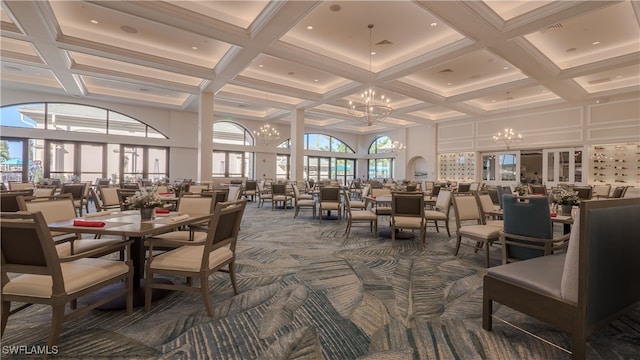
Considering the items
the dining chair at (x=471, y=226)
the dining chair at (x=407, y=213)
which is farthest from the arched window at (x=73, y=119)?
the dining chair at (x=471, y=226)

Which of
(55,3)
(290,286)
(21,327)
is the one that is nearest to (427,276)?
(290,286)

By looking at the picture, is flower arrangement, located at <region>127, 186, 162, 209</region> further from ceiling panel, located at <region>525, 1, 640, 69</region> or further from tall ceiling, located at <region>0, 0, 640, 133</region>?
ceiling panel, located at <region>525, 1, 640, 69</region>

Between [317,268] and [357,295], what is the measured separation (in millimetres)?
872

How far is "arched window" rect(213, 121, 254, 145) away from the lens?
14.3 m

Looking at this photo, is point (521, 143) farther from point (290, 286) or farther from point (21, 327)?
point (21, 327)

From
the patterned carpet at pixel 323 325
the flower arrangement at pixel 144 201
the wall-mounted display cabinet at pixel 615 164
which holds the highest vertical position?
the wall-mounted display cabinet at pixel 615 164

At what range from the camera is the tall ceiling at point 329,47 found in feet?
16.5

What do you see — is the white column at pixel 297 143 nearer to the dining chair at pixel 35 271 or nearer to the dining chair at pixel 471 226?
the dining chair at pixel 471 226

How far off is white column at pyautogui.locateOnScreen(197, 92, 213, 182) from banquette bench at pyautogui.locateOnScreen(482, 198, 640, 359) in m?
9.30

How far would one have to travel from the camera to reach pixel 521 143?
1167cm

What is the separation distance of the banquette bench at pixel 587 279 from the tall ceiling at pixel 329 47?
412cm

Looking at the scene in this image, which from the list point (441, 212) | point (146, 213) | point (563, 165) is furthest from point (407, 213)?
point (563, 165)

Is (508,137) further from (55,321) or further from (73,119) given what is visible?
(73,119)

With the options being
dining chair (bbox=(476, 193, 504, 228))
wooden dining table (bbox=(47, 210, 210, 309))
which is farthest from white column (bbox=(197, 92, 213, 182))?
dining chair (bbox=(476, 193, 504, 228))
